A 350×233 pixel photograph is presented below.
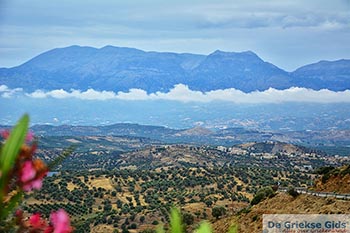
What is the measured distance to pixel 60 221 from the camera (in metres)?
1.46

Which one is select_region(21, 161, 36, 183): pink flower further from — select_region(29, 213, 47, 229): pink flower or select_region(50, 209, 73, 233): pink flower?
select_region(29, 213, 47, 229): pink flower

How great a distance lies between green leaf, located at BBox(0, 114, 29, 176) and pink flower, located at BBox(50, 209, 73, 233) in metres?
0.26


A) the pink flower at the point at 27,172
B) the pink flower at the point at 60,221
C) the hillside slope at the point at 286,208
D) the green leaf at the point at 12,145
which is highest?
the green leaf at the point at 12,145

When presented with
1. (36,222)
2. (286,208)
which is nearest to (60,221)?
(36,222)

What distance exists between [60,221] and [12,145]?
32 cm

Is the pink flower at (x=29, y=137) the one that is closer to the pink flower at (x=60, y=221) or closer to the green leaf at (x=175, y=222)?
the pink flower at (x=60, y=221)

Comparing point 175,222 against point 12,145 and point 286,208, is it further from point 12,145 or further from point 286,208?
point 286,208

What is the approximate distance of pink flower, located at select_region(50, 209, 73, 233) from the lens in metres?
1.45

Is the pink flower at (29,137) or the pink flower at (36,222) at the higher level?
the pink flower at (29,137)

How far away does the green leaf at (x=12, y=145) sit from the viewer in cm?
122

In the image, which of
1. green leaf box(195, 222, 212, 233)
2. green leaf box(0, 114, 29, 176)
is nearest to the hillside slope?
green leaf box(195, 222, 212, 233)

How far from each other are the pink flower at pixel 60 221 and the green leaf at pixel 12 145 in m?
0.26

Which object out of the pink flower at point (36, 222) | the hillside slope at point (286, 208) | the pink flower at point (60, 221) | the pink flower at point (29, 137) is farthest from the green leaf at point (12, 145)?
the hillside slope at point (286, 208)

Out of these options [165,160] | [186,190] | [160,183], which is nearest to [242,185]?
[186,190]
